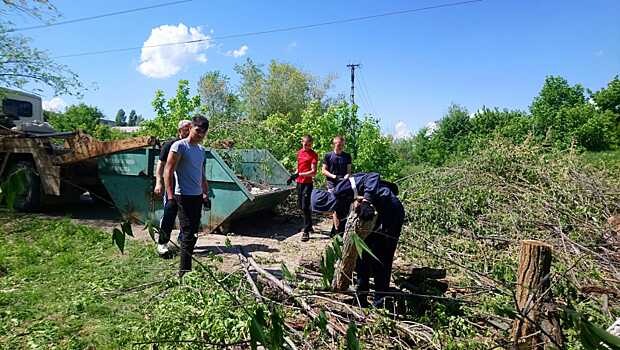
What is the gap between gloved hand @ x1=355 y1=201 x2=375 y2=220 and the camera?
343 centimetres

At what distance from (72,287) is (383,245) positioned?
10.9 ft

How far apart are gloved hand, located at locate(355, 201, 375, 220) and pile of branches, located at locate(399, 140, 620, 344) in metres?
1.22

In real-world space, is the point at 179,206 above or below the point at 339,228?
above

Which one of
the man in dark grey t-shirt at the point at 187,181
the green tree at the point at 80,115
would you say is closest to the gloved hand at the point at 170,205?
the man in dark grey t-shirt at the point at 187,181

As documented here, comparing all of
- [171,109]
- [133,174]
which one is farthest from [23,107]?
[133,174]

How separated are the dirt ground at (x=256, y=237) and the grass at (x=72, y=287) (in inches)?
22.5

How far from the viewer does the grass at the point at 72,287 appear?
3.17m

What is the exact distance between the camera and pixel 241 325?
9.95ft

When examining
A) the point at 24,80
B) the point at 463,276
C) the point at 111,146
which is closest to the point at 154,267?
the point at 111,146

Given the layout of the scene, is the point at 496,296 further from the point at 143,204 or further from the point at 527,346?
the point at 143,204

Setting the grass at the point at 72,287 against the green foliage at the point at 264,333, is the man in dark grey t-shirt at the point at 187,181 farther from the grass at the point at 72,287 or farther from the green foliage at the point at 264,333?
the green foliage at the point at 264,333

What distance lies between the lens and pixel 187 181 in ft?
14.1

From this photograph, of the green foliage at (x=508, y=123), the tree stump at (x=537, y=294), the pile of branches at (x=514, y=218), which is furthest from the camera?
the green foliage at (x=508, y=123)

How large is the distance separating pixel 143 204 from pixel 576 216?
6826 mm
